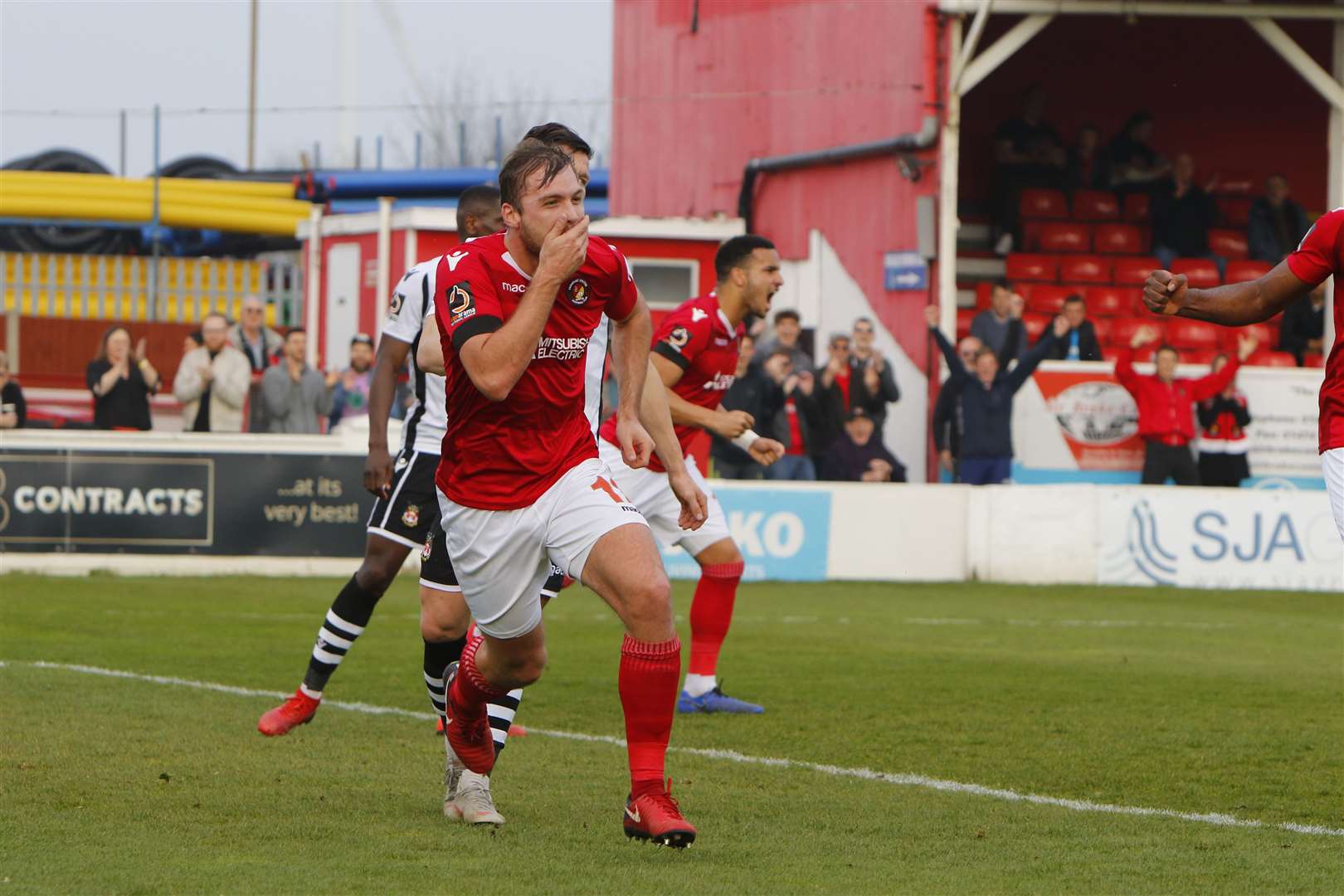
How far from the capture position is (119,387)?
60.5 ft

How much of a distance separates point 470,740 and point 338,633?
2.33m

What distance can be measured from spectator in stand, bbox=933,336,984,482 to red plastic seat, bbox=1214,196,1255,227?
892cm

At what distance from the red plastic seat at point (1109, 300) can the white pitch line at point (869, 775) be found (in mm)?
17157

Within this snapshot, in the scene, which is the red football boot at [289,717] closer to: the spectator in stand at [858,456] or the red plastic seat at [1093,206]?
the spectator in stand at [858,456]

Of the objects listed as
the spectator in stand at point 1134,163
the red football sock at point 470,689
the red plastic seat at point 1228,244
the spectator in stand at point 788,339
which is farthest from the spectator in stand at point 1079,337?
the red football sock at point 470,689

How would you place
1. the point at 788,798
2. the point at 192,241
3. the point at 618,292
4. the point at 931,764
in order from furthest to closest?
the point at 192,241, the point at 931,764, the point at 788,798, the point at 618,292

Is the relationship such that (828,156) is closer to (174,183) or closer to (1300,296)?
(174,183)

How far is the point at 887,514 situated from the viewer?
19203 millimetres

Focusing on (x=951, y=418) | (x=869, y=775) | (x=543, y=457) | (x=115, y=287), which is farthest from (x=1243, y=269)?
(x=543, y=457)

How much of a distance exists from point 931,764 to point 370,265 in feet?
62.9

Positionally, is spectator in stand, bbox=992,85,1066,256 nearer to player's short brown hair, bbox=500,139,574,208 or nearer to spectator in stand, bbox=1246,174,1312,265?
spectator in stand, bbox=1246,174,1312,265

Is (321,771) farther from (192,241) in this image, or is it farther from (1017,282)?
(192,241)

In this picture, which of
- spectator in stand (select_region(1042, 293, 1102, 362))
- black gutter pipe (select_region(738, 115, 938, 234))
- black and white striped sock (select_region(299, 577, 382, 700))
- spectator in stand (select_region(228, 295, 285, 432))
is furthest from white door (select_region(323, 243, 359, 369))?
black and white striped sock (select_region(299, 577, 382, 700))

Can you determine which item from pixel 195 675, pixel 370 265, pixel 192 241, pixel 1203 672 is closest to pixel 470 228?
pixel 195 675
